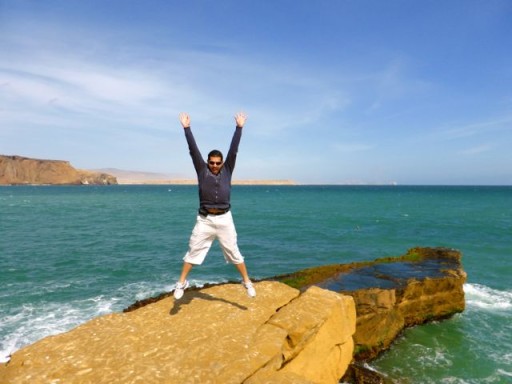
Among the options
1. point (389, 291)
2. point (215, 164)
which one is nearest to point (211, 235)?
point (215, 164)

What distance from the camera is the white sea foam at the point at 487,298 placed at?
19.3 metres

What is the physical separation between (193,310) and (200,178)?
11.8ft

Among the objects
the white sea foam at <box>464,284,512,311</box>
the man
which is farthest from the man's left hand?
the white sea foam at <box>464,284,512,311</box>

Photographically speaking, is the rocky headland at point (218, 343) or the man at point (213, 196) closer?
the rocky headland at point (218, 343)

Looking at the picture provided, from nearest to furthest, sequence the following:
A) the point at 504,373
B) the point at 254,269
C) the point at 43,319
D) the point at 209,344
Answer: the point at 209,344 < the point at 504,373 < the point at 43,319 < the point at 254,269

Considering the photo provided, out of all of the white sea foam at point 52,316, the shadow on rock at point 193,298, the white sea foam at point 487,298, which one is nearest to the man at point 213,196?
the shadow on rock at point 193,298

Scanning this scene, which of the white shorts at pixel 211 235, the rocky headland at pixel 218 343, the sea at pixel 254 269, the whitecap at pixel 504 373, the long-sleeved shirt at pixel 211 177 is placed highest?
the long-sleeved shirt at pixel 211 177

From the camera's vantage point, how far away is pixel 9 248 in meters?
32.5

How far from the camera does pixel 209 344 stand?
7.11 metres

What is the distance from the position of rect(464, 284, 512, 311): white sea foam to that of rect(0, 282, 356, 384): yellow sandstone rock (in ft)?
45.7

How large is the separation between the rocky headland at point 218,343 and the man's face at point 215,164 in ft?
12.0

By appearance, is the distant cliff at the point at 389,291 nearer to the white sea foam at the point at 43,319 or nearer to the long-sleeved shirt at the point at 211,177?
the long-sleeved shirt at the point at 211,177

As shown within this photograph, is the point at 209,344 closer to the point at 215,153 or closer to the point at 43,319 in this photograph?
the point at 215,153

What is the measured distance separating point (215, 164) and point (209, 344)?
3.91m
